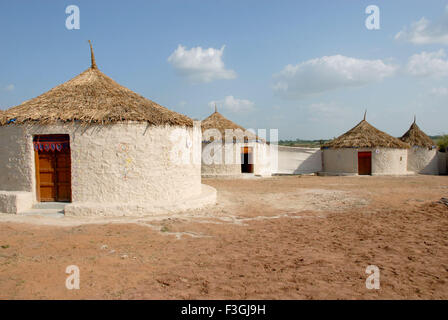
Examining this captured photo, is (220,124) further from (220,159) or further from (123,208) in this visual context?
(123,208)

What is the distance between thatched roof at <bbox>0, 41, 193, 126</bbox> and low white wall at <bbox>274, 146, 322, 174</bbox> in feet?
43.9

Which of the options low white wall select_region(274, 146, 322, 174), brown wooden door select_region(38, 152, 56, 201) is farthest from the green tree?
brown wooden door select_region(38, 152, 56, 201)

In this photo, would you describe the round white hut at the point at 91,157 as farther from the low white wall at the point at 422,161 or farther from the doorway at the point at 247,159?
the low white wall at the point at 422,161

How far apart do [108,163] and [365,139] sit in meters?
17.6

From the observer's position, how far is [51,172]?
7820 mm

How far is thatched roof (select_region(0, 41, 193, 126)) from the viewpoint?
7.39 m

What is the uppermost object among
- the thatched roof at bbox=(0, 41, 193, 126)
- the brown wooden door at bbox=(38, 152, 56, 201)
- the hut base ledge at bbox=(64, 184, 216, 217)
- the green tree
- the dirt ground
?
the thatched roof at bbox=(0, 41, 193, 126)

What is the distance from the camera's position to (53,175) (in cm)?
782

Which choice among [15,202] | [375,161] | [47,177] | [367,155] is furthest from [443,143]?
[15,202]

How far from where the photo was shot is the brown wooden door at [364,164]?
19.5m

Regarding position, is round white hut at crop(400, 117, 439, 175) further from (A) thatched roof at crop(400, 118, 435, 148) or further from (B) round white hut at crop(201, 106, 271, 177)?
(B) round white hut at crop(201, 106, 271, 177)

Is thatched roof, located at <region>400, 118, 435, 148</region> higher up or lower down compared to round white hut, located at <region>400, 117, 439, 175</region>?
higher up

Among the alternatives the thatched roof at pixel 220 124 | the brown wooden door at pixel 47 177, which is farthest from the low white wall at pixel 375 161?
the brown wooden door at pixel 47 177
